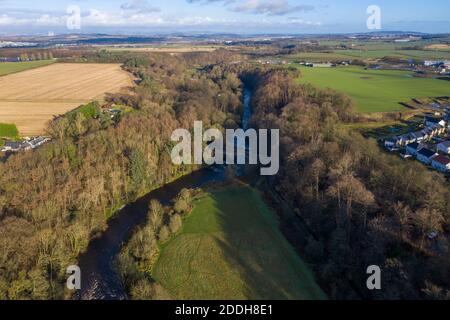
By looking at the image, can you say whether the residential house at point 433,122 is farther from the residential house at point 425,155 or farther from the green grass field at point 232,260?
the green grass field at point 232,260

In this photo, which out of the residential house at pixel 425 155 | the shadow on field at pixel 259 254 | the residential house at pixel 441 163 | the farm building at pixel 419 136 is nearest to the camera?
the shadow on field at pixel 259 254

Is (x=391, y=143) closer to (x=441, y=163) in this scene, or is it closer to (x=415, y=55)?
(x=441, y=163)

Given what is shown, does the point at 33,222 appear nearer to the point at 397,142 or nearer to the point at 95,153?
the point at 95,153

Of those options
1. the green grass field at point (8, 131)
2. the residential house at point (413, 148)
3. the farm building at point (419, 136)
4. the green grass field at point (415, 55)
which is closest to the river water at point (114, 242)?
the residential house at point (413, 148)

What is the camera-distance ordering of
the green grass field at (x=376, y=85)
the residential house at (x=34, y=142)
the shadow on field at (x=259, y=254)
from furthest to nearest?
the green grass field at (x=376, y=85) → the residential house at (x=34, y=142) → the shadow on field at (x=259, y=254)
